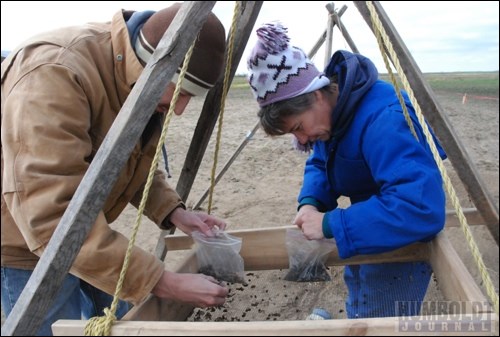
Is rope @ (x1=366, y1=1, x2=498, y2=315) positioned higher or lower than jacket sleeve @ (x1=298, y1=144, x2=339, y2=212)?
higher

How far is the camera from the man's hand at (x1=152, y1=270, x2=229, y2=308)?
4.49 feet

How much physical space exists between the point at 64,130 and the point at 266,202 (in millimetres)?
4173

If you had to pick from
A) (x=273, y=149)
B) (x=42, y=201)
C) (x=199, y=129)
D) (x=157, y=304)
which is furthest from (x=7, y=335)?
(x=273, y=149)

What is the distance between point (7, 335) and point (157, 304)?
482mm

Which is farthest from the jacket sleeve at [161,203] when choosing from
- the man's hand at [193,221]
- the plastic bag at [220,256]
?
the plastic bag at [220,256]

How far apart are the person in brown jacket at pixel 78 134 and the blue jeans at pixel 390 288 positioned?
71 centimetres

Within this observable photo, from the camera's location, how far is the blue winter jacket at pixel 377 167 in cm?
137

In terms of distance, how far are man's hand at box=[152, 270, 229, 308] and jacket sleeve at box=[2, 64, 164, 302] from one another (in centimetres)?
6

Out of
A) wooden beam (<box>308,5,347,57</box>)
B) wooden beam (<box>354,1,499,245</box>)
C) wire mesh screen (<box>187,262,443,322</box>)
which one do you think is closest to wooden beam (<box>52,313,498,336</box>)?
wooden beam (<box>354,1,499,245</box>)

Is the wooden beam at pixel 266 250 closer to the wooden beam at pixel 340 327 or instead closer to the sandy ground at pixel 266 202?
the sandy ground at pixel 266 202

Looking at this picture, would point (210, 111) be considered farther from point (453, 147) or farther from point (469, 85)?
point (469, 85)

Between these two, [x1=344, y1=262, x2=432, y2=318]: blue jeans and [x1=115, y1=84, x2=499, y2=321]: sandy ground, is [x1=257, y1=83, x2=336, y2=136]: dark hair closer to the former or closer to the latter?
[x1=115, y1=84, x2=499, y2=321]: sandy ground

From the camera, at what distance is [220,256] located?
181cm

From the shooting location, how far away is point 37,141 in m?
1.23
